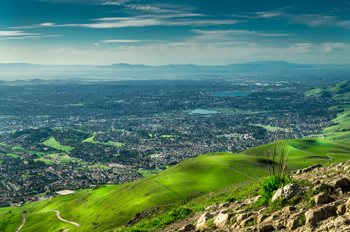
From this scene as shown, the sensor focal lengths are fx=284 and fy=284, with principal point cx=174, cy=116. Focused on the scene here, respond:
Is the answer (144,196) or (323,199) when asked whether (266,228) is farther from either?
(144,196)

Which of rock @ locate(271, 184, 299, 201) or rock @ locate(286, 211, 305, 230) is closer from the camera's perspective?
rock @ locate(286, 211, 305, 230)

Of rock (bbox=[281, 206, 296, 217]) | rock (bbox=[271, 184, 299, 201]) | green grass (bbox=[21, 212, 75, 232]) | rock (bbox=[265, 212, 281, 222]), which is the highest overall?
rock (bbox=[271, 184, 299, 201])

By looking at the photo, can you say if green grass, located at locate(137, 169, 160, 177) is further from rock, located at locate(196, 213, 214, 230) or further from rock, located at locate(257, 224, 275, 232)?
rock, located at locate(257, 224, 275, 232)

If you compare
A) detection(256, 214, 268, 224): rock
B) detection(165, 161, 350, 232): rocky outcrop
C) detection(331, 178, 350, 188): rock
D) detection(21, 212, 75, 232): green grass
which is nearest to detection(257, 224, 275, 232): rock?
detection(165, 161, 350, 232): rocky outcrop

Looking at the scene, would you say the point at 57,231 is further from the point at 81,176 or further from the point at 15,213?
the point at 81,176

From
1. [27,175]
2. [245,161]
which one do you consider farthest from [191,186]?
[27,175]
